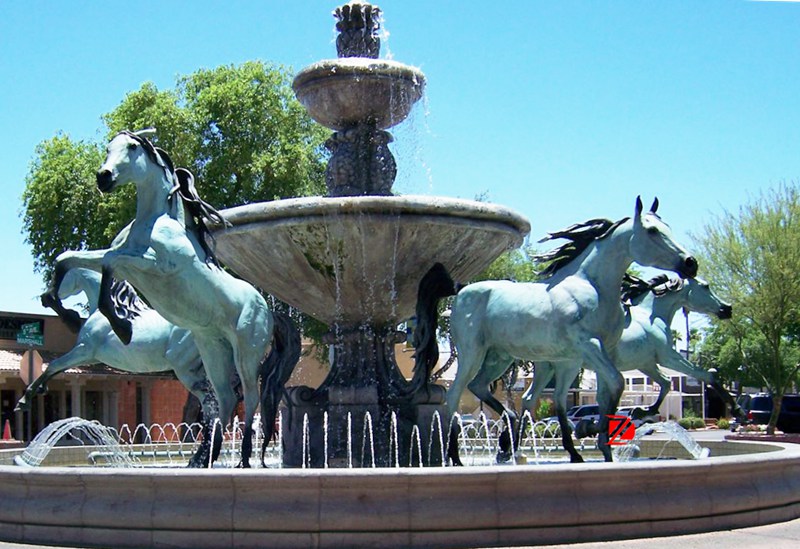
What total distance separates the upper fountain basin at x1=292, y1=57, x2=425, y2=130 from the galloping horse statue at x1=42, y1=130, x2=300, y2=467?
2576 mm

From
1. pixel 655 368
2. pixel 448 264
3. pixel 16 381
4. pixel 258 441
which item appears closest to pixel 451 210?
pixel 448 264

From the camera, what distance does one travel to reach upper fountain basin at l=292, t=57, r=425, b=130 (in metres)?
12.1

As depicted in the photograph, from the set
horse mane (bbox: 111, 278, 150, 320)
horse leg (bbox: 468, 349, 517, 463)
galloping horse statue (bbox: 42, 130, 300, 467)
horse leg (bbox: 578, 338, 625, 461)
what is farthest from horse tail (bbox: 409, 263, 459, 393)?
horse mane (bbox: 111, 278, 150, 320)

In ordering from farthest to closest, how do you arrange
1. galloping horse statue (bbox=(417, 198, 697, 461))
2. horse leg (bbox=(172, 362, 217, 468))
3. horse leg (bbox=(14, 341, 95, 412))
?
horse leg (bbox=(14, 341, 95, 412))
horse leg (bbox=(172, 362, 217, 468))
galloping horse statue (bbox=(417, 198, 697, 461))

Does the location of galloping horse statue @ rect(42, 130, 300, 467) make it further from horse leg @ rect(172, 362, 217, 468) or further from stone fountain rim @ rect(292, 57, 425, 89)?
stone fountain rim @ rect(292, 57, 425, 89)

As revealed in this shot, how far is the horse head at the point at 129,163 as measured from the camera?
9328 mm

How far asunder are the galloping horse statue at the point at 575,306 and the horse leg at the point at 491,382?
520mm

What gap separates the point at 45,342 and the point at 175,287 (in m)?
32.0

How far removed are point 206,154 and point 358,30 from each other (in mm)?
21048

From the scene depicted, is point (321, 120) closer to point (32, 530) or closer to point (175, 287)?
point (175, 287)

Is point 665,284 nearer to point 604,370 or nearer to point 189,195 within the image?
point 604,370

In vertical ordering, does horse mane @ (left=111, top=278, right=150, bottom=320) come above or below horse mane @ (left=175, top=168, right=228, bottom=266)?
below

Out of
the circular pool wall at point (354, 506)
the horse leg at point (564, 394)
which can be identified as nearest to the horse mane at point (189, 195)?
the circular pool wall at point (354, 506)

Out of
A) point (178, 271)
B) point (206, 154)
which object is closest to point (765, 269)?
point (206, 154)
